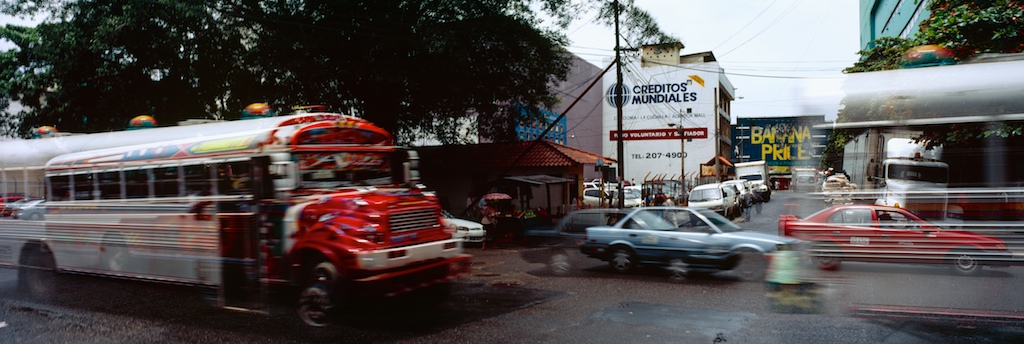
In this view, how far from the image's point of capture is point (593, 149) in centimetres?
5497

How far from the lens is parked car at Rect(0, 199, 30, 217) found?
11477mm

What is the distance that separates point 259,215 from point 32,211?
628cm

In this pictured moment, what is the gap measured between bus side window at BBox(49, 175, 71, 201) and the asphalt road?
67.6 inches

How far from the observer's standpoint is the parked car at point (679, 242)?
10758mm

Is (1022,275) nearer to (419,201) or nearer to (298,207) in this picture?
(419,201)

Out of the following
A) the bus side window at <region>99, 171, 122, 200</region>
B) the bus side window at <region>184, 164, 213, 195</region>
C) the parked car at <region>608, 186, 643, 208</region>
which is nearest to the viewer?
the bus side window at <region>184, 164, 213, 195</region>

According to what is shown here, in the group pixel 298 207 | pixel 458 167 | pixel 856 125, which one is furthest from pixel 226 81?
pixel 856 125

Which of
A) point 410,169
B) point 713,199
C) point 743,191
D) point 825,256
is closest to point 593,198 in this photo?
point 713,199

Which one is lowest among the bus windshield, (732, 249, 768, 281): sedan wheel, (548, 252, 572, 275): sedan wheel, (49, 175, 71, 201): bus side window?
(548, 252, 572, 275): sedan wheel

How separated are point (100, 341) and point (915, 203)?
9741 mm

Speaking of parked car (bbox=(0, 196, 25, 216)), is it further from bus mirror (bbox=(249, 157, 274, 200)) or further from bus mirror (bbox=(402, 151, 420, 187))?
bus mirror (bbox=(402, 151, 420, 187))

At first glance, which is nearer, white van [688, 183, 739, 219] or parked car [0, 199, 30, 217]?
parked car [0, 199, 30, 217]

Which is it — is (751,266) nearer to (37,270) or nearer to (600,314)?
(600,314)

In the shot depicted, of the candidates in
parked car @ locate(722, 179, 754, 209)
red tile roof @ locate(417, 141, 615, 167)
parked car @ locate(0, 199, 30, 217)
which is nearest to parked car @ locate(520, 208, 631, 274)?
red tile roof @ locate(417, 141, 615, 167)
